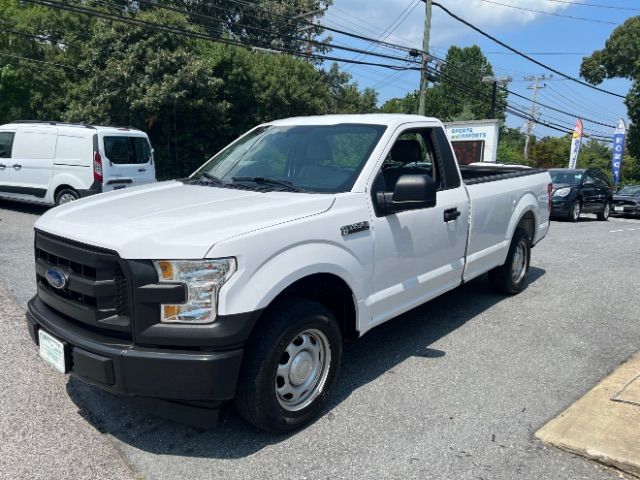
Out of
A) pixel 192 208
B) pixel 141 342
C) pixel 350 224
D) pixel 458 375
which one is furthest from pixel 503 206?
pixel 141 342

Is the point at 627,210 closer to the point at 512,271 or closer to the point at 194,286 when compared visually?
the point at 512,271

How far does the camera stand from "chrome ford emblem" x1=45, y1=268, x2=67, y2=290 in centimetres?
304

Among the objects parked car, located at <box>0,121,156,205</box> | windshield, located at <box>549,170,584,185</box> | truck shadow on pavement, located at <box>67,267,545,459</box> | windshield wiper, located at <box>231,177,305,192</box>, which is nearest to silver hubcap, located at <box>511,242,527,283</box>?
truck shadow on pavement, located at <box>67,267,545,459</box>

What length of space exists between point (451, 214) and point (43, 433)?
335cm

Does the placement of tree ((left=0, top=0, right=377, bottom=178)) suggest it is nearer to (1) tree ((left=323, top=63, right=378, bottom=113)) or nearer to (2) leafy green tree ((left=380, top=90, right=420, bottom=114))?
(1) tree ((left=323, top=63, right=378, bottom=113))

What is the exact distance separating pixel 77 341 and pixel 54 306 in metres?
0.43

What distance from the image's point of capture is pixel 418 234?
412 cm

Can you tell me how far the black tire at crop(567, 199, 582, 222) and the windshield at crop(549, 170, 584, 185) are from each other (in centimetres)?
66

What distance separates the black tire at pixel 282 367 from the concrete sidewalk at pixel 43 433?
734mm

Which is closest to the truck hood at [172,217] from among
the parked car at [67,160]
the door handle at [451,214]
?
the door handle at [451,214]

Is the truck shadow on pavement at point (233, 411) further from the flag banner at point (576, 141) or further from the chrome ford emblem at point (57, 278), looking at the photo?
the flag banner at point (576, 141)

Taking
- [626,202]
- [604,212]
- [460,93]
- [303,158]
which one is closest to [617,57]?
[460,93]

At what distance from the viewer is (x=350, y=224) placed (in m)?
3.48

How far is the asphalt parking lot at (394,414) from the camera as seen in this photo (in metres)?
2.93
